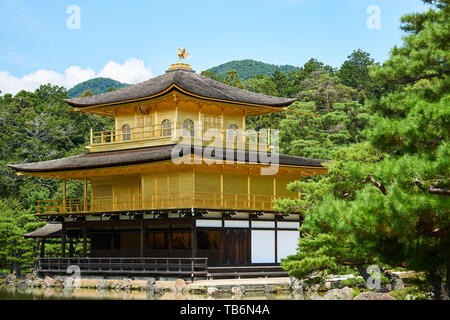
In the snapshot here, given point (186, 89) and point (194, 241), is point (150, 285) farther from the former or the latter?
point (186, 89)

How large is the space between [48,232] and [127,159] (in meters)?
7.61

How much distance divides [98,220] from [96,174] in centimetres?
224

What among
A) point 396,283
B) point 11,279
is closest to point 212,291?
point 396,283

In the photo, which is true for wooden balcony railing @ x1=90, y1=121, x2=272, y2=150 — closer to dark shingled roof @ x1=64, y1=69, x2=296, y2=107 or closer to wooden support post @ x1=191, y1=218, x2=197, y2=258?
dark shingled roof @ x1=64, y1=69, x2=296, y2=107

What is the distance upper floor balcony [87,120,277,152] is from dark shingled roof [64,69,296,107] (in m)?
1.59

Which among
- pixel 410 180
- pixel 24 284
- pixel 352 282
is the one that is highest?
pixel 410 180

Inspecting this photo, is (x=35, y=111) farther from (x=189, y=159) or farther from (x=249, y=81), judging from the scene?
(x=189, y=159)

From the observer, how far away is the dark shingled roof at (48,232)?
34.7 meters

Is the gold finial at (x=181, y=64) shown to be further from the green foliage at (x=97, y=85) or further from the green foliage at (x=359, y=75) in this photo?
the green foliage at (x=97, y=85)

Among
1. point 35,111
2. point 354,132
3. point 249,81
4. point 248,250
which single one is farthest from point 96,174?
point 249,81

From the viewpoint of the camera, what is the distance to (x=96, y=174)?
1286 inches

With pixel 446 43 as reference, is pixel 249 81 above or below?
above

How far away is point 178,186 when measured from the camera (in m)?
30.0

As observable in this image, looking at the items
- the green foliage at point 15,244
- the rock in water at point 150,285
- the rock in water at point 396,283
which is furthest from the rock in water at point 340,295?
the green foliage at point 15,244
